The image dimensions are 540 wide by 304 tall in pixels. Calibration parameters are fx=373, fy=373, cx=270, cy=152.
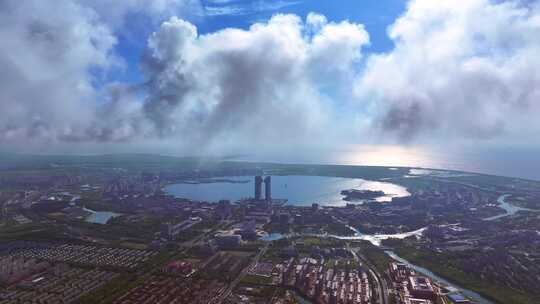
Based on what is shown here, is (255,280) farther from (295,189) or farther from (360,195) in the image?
(295,189)

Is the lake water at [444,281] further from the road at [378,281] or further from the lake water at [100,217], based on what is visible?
the lake water at [100,217]

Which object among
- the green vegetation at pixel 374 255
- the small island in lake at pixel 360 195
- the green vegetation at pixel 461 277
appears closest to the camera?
the green vegetation at pixel 461 277

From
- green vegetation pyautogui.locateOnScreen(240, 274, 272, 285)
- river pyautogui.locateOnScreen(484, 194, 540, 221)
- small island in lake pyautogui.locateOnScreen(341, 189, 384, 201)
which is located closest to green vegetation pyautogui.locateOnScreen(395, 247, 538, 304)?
green vegetation pyautogui.locateOnScreen(240, 274, 272, 285)

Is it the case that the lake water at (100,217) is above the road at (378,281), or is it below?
above

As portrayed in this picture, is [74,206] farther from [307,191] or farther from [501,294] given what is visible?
→ [501,294]

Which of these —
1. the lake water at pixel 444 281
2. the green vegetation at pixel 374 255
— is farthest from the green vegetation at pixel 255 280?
the lake water at pixel 444 281

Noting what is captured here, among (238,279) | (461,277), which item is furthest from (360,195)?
(238,279)

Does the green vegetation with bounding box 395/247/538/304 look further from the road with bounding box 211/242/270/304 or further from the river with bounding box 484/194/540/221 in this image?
the river with bounding box 484/194/540/221

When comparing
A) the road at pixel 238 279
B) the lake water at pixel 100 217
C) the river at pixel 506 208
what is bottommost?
the road at pixel 238 279
